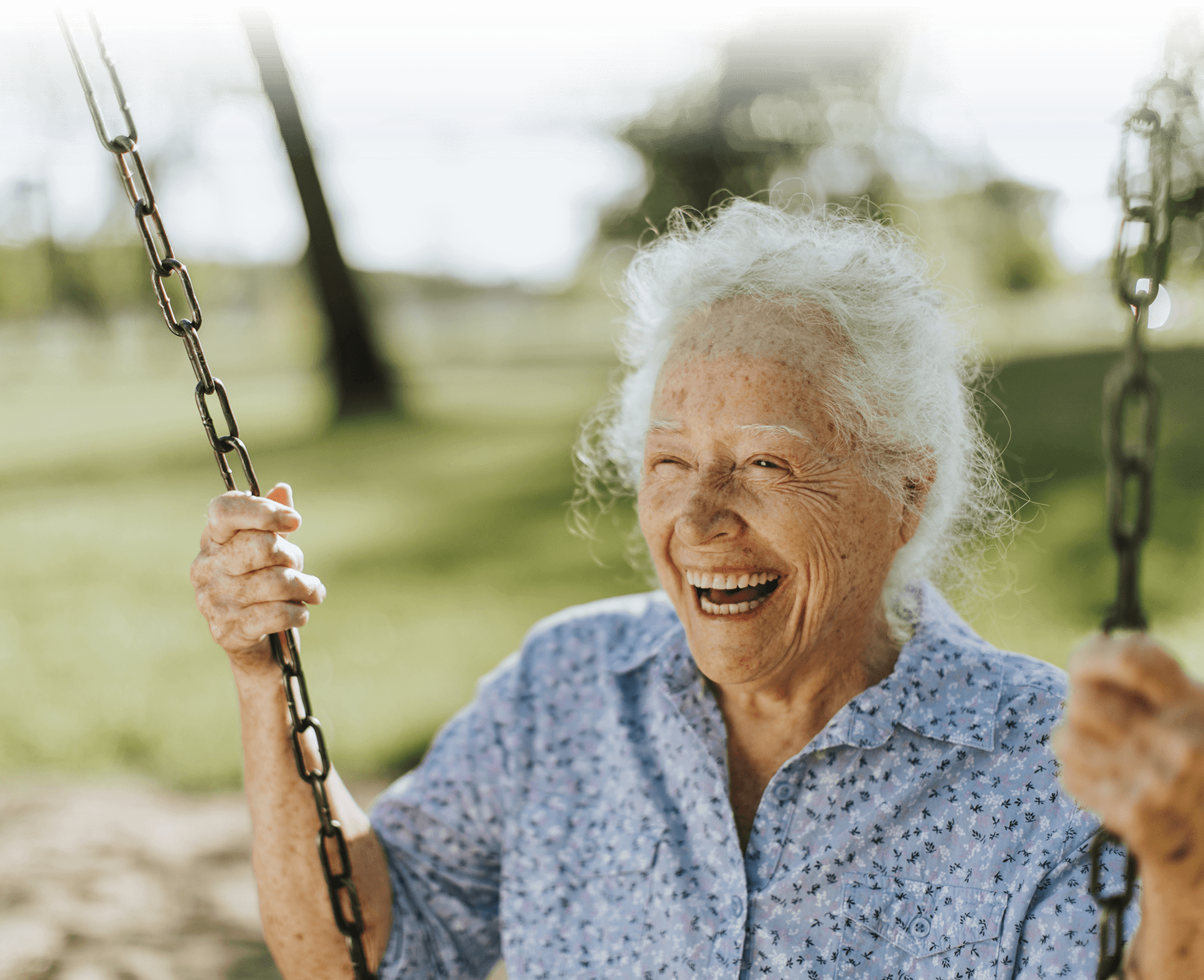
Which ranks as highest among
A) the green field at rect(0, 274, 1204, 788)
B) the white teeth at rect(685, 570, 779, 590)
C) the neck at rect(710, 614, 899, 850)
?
the green field at rect(0, 274, 1204, 788)

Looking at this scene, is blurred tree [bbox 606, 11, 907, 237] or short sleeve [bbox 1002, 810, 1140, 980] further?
blurred tree [bbox 606, 11, 907, 237]

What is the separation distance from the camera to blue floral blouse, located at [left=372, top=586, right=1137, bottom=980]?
1.76 m

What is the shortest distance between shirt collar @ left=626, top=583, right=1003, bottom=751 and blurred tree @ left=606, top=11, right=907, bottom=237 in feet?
49.3

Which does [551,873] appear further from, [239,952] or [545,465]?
[545,465]

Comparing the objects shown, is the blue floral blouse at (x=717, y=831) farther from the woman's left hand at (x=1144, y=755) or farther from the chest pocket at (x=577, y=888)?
the woman's left hand at (x=1144, y=755)

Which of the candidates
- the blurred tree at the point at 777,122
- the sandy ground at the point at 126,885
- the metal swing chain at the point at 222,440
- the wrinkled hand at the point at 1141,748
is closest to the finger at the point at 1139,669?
the wrinkled hand at the point at 1141,748

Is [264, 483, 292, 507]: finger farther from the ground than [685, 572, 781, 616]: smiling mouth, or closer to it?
farther from the ground

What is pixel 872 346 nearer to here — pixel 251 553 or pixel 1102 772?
pixel 1102 772

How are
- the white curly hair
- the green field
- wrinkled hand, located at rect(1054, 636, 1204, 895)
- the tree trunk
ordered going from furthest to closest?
the tree trunk, the green field, the white curly hair, wrinkled hand, located at rect(1054, 636, 1204, 895)

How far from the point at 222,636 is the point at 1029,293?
19.7 m

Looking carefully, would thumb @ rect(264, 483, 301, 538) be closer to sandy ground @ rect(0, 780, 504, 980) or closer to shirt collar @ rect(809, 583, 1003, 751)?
shirt collar @ rect(809, 583, 1003, 751)

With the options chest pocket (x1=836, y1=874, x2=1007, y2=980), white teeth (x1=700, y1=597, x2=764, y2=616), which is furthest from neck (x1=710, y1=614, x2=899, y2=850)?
chest pocket (x1=836, y1=874, x2=1007, y2=980)

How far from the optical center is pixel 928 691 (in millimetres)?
1998

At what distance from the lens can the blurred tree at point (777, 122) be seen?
55.4 ft
